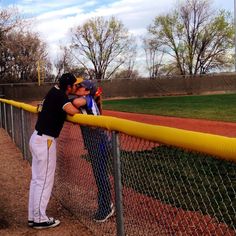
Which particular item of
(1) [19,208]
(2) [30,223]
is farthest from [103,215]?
(1) [19,208]

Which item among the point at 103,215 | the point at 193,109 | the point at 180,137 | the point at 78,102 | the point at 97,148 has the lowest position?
the point at 193,109

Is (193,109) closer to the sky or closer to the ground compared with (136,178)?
closer to the ground

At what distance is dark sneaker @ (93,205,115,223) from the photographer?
5012 mm

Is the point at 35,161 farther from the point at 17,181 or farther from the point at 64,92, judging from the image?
the point at 17,181

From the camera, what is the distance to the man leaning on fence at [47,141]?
16.6 ft

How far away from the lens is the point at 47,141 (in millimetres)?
5094

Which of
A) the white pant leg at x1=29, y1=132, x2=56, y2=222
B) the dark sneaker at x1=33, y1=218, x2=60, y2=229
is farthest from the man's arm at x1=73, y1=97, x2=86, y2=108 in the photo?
the dark sneaker at x1=33, y1=218, x2=60, y2=229

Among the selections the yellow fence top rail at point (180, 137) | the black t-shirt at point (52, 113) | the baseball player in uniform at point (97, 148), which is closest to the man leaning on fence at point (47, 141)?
the black t-shirt at point (52, 113)

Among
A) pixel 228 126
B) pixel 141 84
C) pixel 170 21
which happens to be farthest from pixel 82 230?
pixel 170 21

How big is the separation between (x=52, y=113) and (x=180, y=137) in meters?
2.45

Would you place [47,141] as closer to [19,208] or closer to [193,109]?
[19,208]

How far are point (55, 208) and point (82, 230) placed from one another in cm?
107

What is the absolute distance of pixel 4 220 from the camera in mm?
5621

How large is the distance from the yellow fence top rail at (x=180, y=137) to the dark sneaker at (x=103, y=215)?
1161 mm
